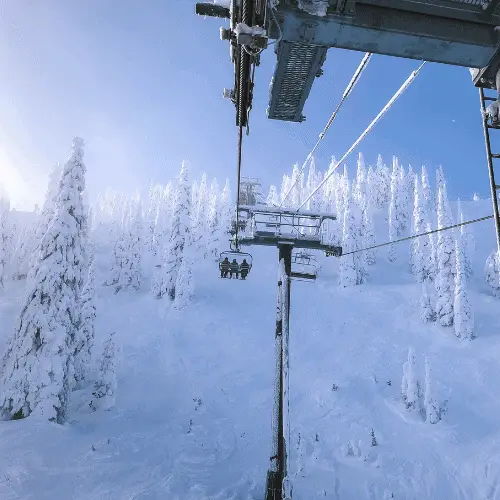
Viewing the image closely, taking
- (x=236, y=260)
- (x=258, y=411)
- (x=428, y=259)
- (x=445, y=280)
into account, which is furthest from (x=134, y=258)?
(x=428, y=259)

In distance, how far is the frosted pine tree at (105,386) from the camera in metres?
22.2

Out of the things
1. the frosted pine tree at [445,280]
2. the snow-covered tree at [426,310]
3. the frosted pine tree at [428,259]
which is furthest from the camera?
the frosted pine tree at [428,259]

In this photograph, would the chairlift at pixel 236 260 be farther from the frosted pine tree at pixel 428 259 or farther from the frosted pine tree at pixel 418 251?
the frosted pine tree at pixel 418 251

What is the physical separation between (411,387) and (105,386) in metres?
22.2

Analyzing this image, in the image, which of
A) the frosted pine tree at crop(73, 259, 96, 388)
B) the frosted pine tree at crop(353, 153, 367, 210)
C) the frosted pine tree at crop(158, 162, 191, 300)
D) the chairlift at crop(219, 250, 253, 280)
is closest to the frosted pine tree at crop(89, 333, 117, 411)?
the frosted pine tree at crop(73, 259, 96, 388)

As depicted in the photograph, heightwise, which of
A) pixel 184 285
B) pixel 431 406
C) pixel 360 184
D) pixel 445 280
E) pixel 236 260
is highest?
pixel 360 184

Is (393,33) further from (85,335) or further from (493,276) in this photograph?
(493,276)

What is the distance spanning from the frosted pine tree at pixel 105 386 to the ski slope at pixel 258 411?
0.70 m

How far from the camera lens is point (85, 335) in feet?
80.9

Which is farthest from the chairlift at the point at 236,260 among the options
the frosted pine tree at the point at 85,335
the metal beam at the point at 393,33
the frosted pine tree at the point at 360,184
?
the frosted pine tree at the point at 360,184

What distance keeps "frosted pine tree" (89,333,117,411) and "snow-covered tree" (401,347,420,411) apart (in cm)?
2146

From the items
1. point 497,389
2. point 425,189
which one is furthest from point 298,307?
point 425,189

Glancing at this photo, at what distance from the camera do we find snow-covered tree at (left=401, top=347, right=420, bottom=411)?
26.1 meters

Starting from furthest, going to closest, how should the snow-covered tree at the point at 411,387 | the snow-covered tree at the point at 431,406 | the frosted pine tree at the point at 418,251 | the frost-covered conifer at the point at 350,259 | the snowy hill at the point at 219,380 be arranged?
the frosted pine tree at the point at 418,251 < the frost-covered conifer at the point at 350,259 < the snow-covered tree at the point at 411,387 < the snow-covered tree at the point at 431,406 < the snowy hill at the point at 219,380
